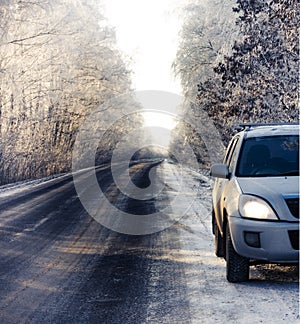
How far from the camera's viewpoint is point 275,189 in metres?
7.35

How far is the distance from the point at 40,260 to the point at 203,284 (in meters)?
2.94

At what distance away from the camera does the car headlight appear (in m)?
7.15

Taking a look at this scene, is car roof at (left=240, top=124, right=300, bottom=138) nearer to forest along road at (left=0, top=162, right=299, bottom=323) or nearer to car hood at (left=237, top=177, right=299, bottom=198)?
car hood at (left=237, top=177, right=299, bottom=198)

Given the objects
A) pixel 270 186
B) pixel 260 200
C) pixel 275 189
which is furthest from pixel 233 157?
pixel 260 200

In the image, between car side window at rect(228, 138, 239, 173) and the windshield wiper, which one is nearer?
the windshield wiper

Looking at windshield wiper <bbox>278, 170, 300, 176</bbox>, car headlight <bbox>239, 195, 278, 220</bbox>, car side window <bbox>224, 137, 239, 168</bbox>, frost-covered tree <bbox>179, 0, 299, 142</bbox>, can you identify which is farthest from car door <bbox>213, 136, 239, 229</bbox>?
frost-covered tree <bbox>179, 0, 299, 142</bbox>

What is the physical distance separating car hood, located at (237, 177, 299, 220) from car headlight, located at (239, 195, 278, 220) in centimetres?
6

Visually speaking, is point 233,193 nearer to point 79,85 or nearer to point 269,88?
point 269,88

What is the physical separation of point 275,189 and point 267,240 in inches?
24.3

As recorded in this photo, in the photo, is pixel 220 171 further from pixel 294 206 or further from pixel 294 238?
pixel 294 238

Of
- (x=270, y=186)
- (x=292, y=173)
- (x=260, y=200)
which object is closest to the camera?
(x=260, y=200)

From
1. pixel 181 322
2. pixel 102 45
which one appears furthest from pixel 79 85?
pixel 181 322

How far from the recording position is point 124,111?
7219cm

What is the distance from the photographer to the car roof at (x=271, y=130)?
29.7 ft
